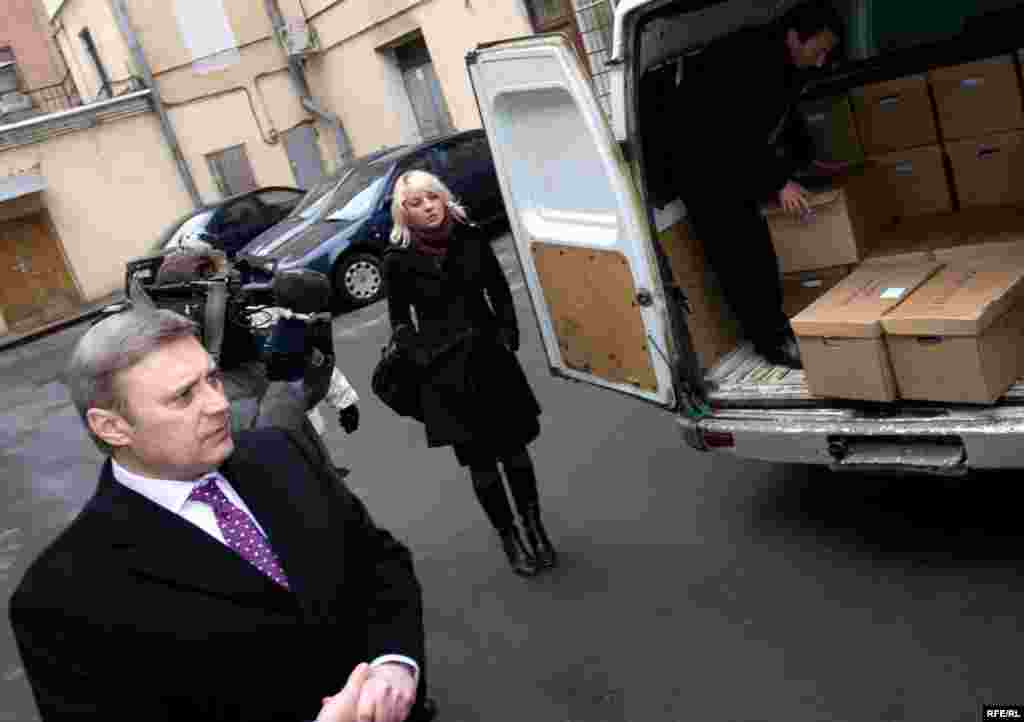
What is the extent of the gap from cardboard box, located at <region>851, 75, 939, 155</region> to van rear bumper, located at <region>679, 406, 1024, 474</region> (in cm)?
157

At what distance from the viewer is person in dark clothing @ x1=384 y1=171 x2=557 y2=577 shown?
13.1 ft

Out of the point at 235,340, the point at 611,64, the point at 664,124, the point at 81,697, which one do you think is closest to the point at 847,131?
the point at 664,124

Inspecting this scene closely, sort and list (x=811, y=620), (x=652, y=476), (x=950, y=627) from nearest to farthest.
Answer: (x=950, y=627) < (x=811, y=620) < (x=652, y=476)

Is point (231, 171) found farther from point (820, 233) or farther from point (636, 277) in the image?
point (636, 277)

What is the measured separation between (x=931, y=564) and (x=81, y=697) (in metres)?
2.96

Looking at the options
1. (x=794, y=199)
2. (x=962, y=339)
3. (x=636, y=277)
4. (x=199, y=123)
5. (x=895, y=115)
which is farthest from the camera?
(x=199, y=123)

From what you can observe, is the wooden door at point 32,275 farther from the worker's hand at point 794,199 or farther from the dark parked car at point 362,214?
the worker's hand at point 794,199

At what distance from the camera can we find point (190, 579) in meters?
1.77

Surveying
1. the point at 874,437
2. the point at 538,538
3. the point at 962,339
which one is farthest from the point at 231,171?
the point at 962,339

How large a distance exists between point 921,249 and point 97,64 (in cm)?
2263

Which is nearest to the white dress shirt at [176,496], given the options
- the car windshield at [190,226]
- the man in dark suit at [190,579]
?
the man in dark suit at [190,579]

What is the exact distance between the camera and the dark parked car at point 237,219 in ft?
47.5

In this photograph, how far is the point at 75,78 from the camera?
1015 inches

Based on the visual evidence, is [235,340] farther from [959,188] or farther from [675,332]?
[959,188]
